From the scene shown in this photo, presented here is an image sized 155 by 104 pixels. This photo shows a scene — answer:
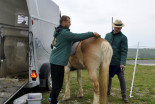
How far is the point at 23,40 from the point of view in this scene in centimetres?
591

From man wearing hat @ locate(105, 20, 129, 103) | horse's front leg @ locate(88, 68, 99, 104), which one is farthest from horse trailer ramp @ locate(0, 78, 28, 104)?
man wearing hat @ locate(105, 20, 129, 103)

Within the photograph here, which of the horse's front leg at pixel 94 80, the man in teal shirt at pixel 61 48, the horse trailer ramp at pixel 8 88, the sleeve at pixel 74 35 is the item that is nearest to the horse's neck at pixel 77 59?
the horse's front leg at pixel 94 80

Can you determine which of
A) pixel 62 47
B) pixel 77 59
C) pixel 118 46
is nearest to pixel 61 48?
pixel 62 47

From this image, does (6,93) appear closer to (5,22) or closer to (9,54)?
(9,54)

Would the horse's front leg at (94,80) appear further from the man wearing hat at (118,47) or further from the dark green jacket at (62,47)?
the man wearing hat at (118,47)

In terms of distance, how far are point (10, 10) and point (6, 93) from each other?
2.84m

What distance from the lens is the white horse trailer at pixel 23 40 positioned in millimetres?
4565

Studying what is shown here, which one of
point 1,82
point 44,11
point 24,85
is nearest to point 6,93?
point 24,85

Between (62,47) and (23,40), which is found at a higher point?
(23,40)

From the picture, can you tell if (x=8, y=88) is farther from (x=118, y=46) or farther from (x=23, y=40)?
(x=118, y=46)

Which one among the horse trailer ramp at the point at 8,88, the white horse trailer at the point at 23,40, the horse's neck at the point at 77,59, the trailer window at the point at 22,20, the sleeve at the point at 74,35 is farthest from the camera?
the trailer window at the point at 22,20

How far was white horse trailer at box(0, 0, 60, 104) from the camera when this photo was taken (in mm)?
4565

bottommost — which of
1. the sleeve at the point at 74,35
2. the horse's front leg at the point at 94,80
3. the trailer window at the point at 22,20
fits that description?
the horse's front leg at the point at 94,80

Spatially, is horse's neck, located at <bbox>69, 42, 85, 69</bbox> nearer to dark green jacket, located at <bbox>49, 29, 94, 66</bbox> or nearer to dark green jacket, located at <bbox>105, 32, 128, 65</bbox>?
dark green jacket, located at <bbox>49, 29, 94, 66</bbox>
